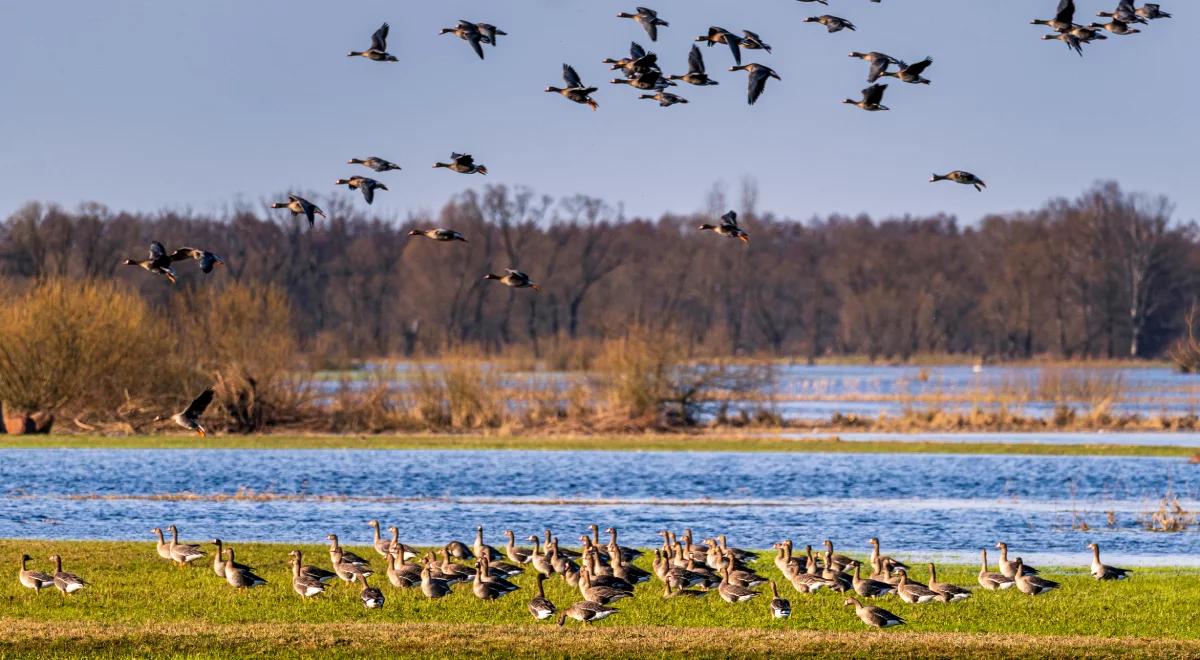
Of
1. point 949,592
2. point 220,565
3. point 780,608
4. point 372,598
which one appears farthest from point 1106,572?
point 220,565

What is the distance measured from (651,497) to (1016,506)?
7498 millimetres

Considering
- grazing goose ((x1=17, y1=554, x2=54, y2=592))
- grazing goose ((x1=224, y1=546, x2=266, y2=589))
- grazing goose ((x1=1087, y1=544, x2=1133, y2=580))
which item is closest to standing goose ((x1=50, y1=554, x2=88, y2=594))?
grazing goose ((x1=17, y1=554, x2=54, y2=592))

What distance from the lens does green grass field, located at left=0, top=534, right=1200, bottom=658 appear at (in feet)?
58.7

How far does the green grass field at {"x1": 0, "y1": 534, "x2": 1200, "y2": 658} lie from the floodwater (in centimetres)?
580

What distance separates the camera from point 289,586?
2228 centimetres

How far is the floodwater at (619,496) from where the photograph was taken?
3059cm

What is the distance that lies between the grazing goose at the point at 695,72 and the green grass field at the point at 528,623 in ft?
21.7

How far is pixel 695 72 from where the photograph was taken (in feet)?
80.8

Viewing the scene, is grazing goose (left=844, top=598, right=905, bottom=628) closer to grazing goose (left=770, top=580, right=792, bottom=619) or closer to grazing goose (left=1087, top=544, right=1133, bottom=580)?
grazing goose (left=770, top=580, right=792, bottom=619)

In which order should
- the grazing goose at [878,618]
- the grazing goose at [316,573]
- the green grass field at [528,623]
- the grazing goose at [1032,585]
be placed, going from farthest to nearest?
the grazing goose at [1032,585] < the grazing goose at [316,573] < the grazing goose at [878,618] < the green grass field at [528,623]

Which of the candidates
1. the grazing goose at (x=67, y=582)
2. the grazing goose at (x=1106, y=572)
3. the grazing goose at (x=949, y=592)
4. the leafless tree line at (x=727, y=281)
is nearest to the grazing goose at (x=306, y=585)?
the grazing goose at (x=67, y=582)

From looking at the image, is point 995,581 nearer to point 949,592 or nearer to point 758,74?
point 949,592

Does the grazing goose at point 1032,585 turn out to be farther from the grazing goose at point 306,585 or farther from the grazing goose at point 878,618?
the grazing goose at point 306,585

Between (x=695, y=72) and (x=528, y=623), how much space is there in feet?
27.8
